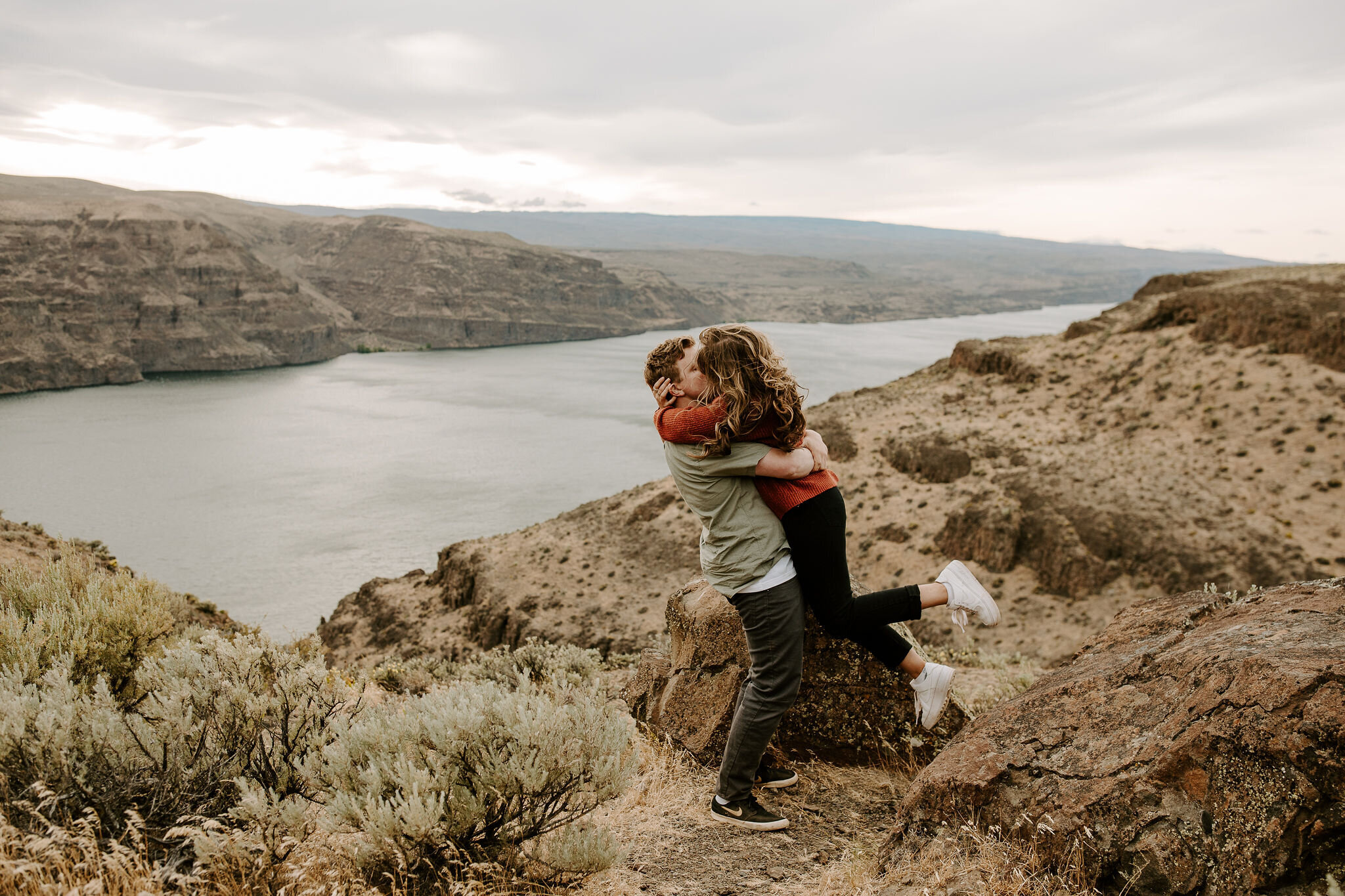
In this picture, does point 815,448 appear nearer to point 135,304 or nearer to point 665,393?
point 665,393

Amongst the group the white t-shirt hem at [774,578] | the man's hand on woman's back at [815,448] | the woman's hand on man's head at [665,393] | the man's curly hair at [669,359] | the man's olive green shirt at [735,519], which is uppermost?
the man's curly hair at [669,359]

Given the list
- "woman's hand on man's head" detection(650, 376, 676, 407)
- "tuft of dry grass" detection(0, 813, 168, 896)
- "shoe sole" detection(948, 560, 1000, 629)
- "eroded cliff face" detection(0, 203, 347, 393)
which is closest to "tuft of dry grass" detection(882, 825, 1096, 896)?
"shoe sole" detection(948, 560, 1000, 629)

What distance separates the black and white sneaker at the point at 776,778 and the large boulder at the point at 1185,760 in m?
0.77

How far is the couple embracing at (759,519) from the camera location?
295 cm

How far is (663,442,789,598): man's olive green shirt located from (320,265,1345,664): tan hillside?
1679cm

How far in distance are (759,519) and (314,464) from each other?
52405 millimetres

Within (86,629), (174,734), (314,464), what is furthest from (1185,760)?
(314,464)

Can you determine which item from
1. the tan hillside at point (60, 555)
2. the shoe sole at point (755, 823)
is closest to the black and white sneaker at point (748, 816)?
the shoe sole at point (755, 823)

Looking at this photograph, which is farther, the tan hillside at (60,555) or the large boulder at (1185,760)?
the tan hillside at (60,555)

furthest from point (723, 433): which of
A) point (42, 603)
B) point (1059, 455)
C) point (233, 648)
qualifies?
point (1059, 455)

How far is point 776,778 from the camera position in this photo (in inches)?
147

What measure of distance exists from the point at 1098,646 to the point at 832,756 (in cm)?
142

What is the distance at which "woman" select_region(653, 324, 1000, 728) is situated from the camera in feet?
9.63

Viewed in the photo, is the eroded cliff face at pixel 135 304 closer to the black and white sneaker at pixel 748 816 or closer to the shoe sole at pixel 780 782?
the shoe sole at pixel 780 782
